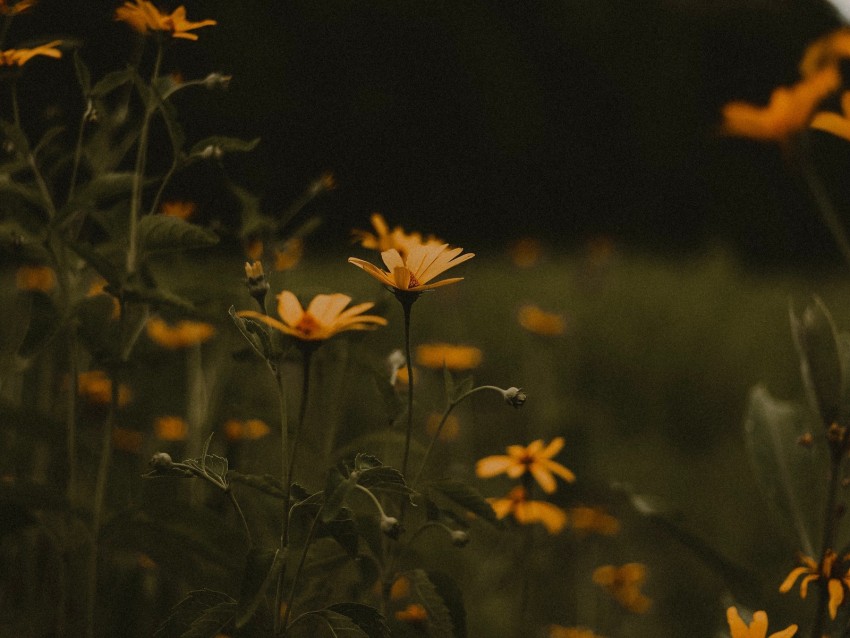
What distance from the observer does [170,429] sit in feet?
3.10

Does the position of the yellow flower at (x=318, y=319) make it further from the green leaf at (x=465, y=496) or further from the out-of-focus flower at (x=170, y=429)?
the out-of-focus flower at (x=170, y=429)

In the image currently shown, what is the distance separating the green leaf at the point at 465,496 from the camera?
1.49ft

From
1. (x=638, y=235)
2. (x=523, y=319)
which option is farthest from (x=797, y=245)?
(x=523, y=319)

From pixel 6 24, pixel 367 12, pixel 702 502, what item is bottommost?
pixel 702 502

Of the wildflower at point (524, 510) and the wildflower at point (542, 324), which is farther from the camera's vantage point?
the wildflower at point (542, 324)

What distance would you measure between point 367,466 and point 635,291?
7.69 feet

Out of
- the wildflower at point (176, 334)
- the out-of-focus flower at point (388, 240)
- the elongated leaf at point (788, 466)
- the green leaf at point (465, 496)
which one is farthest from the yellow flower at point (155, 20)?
the elongated leaf at point (788, 466)

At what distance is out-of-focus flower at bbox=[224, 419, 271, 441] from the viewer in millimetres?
749

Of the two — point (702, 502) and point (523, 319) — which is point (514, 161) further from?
point (523, 319)

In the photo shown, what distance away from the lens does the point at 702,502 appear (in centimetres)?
158

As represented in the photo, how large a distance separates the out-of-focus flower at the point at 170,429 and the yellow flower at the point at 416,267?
0.56 meters

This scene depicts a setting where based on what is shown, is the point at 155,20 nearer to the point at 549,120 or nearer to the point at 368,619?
the point at 368,619

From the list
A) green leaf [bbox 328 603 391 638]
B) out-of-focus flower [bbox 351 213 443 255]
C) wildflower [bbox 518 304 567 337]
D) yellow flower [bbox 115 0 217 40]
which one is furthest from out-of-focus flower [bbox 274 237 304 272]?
wildflower [bbox 518 304 567 337]

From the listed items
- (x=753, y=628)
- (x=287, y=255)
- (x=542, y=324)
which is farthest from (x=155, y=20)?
(x=542, y=324)
